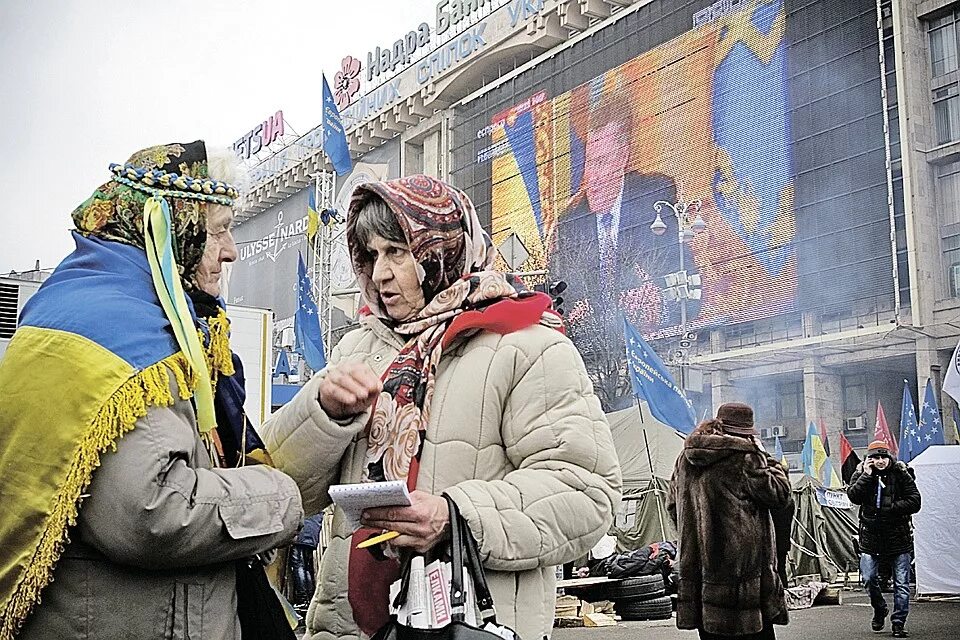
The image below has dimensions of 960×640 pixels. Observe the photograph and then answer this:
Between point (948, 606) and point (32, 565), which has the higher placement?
point (32, 565)

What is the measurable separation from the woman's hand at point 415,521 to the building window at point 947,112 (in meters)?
27.3

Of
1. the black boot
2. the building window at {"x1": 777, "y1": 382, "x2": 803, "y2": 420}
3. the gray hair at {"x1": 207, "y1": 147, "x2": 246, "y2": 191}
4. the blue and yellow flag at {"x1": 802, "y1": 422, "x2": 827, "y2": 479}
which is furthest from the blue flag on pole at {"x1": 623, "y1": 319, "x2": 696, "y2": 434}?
the building window at {"x1": 777, "y1": 382, "x2": 803, "y2": 420}

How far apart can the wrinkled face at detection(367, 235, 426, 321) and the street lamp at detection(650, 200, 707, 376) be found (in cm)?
2762

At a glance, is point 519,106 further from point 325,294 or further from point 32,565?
point 32,565

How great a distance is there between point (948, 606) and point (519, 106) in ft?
96.3

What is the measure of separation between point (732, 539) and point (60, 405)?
449cm

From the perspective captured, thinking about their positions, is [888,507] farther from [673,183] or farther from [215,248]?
[673,183]

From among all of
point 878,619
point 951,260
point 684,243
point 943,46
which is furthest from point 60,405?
point 684,243

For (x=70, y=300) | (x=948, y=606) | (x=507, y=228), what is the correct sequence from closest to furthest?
(x=70, y=300)
(x=948, y=606)
(x=507, y=228)

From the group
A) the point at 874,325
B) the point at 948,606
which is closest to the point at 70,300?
the point at 948,606

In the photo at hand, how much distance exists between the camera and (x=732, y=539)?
557 centimetres

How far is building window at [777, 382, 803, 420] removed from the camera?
1125 inches

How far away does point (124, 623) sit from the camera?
1761 mm

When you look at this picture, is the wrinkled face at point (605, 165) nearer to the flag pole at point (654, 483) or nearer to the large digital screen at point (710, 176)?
the large digital screen at point (710, 176)
